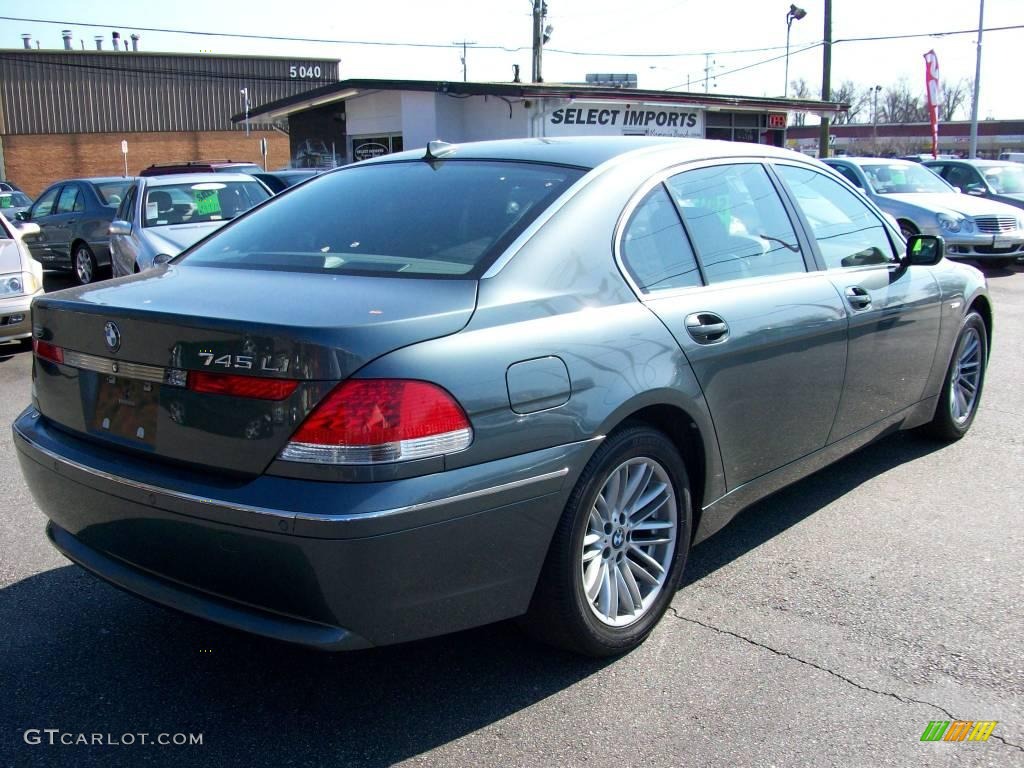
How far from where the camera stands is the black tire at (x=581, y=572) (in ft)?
9.52

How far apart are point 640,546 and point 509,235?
1.14m

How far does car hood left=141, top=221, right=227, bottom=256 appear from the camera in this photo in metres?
9.76

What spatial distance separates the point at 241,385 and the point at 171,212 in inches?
349

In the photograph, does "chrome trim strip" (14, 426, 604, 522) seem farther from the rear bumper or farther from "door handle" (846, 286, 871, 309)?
"door handle" (846, 286, 871, 309)

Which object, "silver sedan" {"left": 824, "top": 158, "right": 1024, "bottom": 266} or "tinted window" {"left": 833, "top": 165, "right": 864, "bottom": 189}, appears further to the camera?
"tinted window" {"left": 833, "top": 165, "right": 864, "bottom": 189}

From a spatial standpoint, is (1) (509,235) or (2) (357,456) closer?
(2) (357,456)

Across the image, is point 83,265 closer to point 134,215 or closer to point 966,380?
point 134,215

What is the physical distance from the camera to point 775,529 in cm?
438

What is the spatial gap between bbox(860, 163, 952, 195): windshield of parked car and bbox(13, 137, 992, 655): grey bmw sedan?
1193 cm

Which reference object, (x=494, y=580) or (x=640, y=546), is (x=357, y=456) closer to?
(x=494, y=580)

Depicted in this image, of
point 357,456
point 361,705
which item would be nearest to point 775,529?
point 361,705

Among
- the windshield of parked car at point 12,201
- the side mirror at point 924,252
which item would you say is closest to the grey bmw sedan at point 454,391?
the side mirror at point 924,252

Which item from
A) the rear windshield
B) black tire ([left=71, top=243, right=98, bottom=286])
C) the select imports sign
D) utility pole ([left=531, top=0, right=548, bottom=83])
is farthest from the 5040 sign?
the rear windshield

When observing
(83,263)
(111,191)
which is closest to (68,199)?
(111,191)
